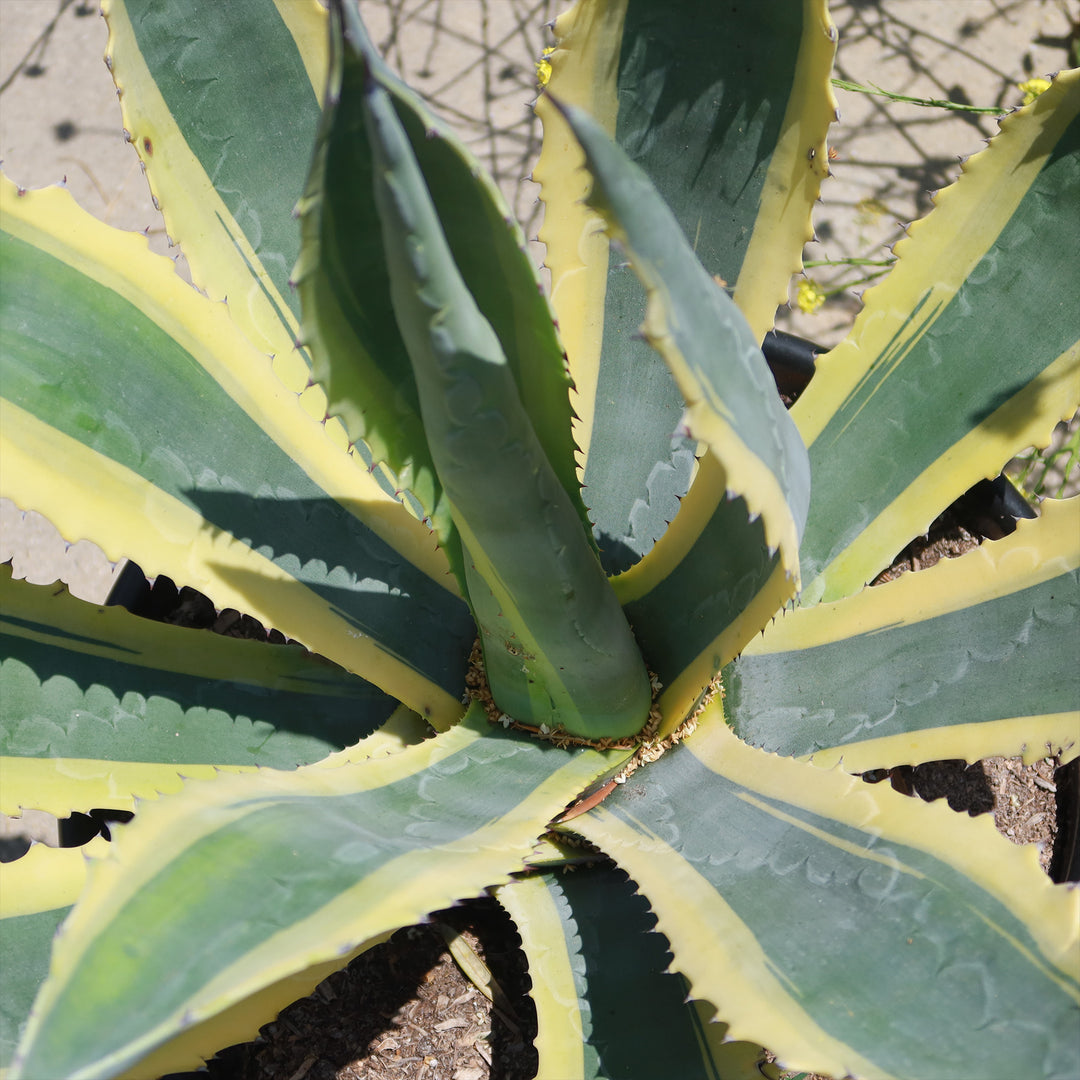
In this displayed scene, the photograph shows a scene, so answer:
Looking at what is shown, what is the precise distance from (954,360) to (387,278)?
0.53 metres

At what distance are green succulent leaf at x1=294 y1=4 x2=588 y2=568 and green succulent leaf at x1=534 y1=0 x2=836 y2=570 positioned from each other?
0.24 meters

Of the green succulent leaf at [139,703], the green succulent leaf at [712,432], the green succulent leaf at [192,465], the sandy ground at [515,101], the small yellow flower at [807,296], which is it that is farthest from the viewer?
the sandy ground at [515,101]

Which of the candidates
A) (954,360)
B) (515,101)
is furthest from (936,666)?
(515,101)

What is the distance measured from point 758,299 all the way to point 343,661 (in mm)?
458

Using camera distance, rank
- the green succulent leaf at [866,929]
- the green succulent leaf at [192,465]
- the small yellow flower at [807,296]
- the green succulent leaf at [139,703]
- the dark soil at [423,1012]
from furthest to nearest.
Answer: the small yellow flower at [807,296]
the dark soil at [423,1012]
the green succulent leaf at [139,703]
the green succulent leaf at [192,465]
the green succulent leaf at [866,929]

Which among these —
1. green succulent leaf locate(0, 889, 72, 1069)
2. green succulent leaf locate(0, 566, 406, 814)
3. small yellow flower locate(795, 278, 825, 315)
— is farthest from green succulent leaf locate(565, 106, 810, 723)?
small yellow flower locate(795, 278, 825, 315)

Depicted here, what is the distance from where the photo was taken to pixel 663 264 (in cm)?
44

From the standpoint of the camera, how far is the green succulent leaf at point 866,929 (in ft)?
1.76

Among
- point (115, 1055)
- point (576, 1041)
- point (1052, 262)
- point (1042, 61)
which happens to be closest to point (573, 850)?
point (576, 1041)

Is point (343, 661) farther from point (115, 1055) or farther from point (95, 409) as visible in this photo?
point (115, 1055)

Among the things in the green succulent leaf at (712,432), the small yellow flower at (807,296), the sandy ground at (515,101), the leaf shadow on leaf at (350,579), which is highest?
the sandy ground at (515,101)

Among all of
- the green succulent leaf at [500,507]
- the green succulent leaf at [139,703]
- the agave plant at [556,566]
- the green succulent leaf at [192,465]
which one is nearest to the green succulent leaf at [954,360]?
the agave plant at [556,566]

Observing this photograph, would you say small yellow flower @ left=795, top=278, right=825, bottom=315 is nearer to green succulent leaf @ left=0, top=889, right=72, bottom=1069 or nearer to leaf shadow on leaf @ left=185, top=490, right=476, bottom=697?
leaf shadow on leaf @ left=185, top=490, right=476, bottom=697

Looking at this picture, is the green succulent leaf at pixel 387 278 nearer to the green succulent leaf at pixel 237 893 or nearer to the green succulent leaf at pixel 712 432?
the green succulent leaf at pixel 712 432
